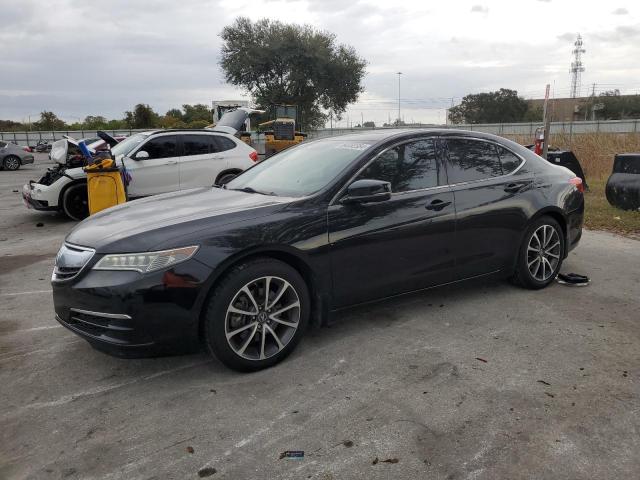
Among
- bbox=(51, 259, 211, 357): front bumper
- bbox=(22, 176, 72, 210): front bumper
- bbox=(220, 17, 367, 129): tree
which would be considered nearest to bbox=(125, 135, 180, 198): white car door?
bbox=(22, 176, 72, 210): front bumper

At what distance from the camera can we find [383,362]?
141 inches

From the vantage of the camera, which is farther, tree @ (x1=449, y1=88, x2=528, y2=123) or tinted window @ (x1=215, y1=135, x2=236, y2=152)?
tree @ (x1=449, y1=88, x2=528, y2=123)

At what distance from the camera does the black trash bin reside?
8727mm

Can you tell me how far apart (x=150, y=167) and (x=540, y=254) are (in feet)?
23.8

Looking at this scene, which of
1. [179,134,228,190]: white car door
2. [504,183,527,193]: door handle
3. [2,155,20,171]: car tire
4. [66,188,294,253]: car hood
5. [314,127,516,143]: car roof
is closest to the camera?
[66,188,294,253]: car hood

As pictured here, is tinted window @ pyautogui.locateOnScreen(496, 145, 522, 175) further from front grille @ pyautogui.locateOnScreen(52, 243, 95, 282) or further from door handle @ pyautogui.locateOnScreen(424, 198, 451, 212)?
front grille @ pyautogui.locateOnScreen(52, 243, 95, 282)

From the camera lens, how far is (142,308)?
3.07 meters

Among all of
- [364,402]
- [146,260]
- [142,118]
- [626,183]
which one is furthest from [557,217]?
[142,118]

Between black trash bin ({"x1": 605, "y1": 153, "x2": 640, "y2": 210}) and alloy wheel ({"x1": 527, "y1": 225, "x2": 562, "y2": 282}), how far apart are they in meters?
4.72


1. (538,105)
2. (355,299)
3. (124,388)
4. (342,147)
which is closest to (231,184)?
(342,147)

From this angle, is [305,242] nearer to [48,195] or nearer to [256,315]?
[256,315]

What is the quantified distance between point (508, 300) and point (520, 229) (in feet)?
2.16

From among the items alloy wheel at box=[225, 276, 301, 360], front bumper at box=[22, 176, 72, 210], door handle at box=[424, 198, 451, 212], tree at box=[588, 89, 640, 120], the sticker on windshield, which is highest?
tree at box=[588, 89, 640, 120]

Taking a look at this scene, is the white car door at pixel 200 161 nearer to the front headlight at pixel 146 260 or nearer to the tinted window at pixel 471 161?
the tinted window at pixel 471 161
